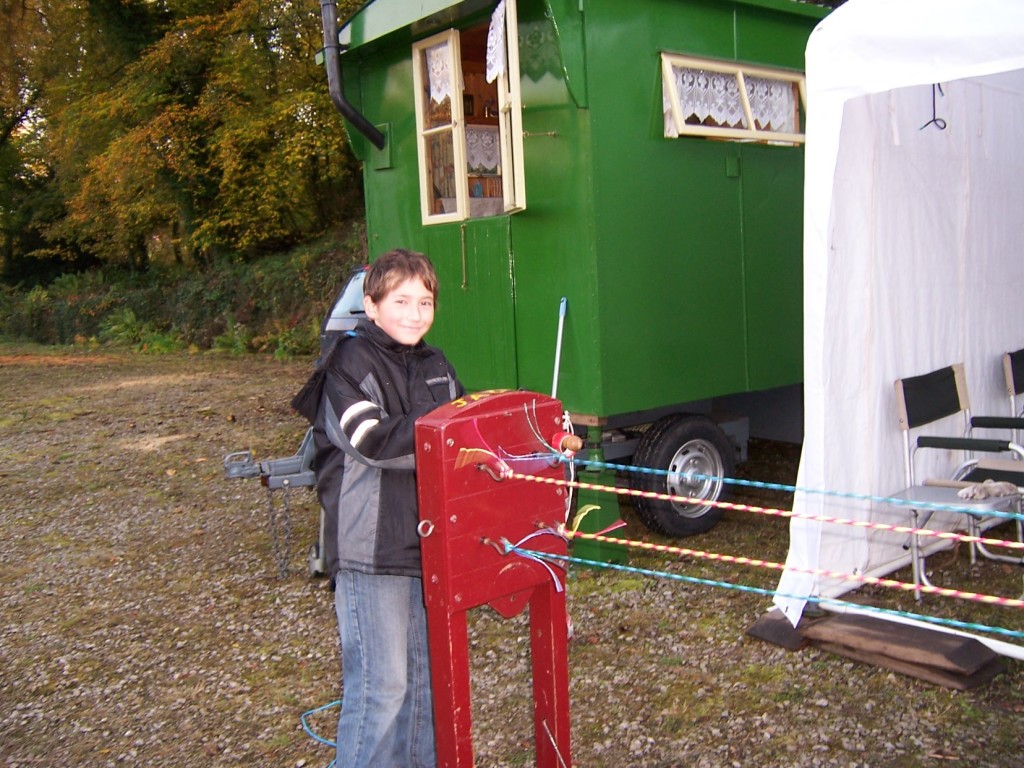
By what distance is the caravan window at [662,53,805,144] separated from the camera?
536 centimetres

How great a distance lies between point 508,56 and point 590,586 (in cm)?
278

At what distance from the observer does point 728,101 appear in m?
5.68

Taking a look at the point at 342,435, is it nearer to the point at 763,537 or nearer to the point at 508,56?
the point at 508,56

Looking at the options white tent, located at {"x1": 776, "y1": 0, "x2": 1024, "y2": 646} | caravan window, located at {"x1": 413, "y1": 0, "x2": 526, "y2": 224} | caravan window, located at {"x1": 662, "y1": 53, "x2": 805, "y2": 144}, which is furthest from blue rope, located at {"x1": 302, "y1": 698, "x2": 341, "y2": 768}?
caravan window, located at {"x1": 662, "y1": 53, "x2": 805, "y2": 144}

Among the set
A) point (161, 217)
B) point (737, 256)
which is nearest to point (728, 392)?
point (737, 256)

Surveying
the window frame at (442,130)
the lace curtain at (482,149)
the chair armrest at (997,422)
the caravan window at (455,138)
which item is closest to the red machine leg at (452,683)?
the caravan window at (455,138)

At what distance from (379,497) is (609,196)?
3022 millimetres

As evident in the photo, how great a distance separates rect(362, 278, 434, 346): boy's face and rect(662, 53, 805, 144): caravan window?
10.4ft

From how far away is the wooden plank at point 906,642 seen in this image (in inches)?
145

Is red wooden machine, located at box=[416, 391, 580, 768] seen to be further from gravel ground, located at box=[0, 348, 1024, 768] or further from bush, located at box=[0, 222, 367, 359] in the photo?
bush, located at box=[0, 222, 367, 359]

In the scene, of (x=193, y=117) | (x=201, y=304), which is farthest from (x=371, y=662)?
(x=201, y=304)

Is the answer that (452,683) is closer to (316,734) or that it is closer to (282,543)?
(316,734)

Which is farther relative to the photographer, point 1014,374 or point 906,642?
point 1014,374

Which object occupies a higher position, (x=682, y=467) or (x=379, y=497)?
(x=379, y=497)
